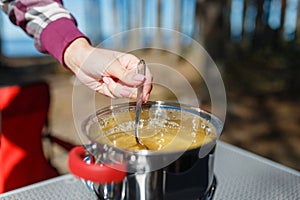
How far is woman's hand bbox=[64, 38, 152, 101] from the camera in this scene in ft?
2.05

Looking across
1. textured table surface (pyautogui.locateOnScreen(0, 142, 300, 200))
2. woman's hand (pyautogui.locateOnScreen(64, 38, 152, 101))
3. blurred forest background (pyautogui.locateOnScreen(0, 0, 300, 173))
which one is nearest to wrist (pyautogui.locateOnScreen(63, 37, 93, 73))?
woman's hand (pyautogui.locateOnScreen(64, 38, 152, 101))

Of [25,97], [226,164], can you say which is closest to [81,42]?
[226,164]

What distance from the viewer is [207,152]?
0.51 metres

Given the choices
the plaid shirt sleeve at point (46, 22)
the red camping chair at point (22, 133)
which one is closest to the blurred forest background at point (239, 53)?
the red camping chair at point (22, 133)

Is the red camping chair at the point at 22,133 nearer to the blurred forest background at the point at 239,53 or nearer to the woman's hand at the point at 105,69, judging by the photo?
the woman's hand at the point at 105,69

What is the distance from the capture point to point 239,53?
4203 mm

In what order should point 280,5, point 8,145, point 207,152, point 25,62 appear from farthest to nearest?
point 25,62 < point 280,5 < point 8,145 < point 207,152

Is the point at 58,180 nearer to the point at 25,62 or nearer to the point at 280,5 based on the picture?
the point at 280,5

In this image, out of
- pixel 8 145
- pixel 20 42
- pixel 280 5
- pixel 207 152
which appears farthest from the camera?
pixel 20 42

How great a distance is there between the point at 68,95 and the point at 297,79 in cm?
215

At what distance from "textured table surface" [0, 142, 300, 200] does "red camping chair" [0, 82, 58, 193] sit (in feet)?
1.40

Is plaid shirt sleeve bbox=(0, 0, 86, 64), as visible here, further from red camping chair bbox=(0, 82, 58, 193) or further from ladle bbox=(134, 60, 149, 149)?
red camping chair bbox=(0, 82, 58, 193)

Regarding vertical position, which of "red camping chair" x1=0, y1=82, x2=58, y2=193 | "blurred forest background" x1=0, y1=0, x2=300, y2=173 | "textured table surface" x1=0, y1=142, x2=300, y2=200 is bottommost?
"blurred forest background" x1=0, y1=0, x2=300, y2=173

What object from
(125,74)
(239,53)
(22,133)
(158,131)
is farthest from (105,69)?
(239,53)
